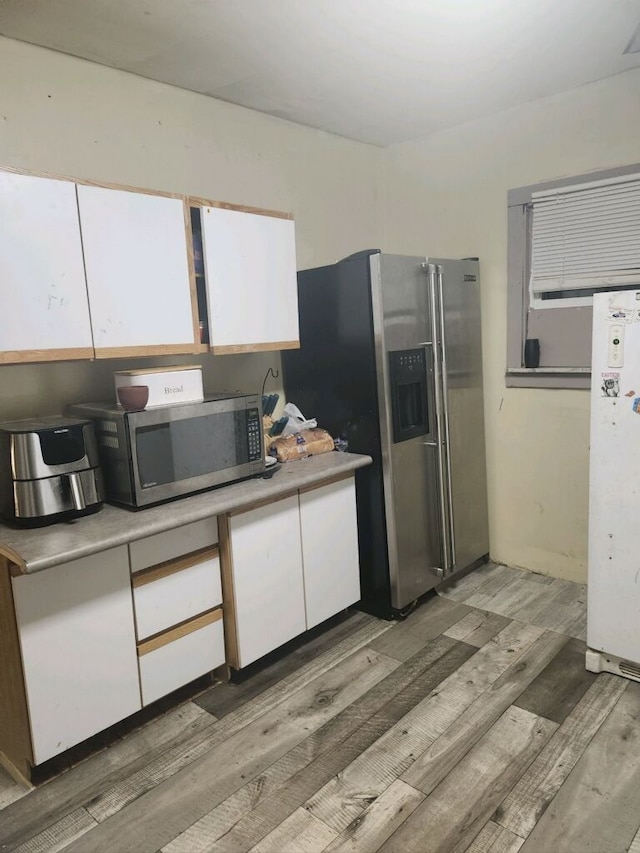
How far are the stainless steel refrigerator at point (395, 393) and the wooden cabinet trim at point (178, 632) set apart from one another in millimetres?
878

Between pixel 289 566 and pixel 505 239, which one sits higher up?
pixel 505 239

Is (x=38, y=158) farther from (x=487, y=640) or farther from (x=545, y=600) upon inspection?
(x=545, y=600)

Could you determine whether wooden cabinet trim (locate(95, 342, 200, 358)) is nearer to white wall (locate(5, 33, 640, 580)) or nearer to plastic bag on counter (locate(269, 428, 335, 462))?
white wall (locate(5, 33, 640, 580))

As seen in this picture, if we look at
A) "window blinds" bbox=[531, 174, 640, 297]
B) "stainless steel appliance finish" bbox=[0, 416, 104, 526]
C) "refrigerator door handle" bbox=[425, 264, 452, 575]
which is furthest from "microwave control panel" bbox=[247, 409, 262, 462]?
"window blinds" bbox=[531, 174, 640, 297]

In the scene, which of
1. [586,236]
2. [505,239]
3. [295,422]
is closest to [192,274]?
[295,422]

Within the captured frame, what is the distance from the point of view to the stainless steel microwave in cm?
205

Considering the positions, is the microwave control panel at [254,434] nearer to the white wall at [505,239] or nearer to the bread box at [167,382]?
the bread box at [167,382]

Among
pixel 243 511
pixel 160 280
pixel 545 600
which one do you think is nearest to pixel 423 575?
pixel 545 600

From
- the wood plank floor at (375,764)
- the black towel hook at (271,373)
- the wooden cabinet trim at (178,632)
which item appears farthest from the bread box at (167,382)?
the wood plank floor at (375,764)

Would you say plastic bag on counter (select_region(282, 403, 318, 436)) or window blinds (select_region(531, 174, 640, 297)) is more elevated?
window blinds (select_region(531, 174, 640, 297))

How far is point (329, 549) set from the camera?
2.64m

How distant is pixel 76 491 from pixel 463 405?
1989mm

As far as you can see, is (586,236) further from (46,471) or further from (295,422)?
(46,471)

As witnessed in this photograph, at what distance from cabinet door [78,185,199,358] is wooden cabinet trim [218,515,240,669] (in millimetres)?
708
